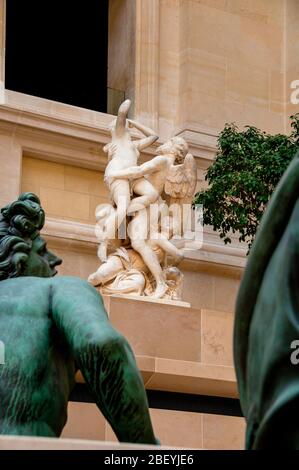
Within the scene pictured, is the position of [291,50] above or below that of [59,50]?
above

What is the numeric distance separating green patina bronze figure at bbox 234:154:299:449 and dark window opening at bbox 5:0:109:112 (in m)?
18.2

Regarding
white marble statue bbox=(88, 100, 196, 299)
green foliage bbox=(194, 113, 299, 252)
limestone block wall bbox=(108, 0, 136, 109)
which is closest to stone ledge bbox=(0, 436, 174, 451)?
white marble statue bbox=(88, 100, 196, 299)

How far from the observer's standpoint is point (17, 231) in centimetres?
410

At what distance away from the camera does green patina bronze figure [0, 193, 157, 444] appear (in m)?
3.50

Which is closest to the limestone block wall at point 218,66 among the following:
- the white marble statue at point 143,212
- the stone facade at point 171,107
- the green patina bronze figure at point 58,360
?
the stone facade at point 171,107

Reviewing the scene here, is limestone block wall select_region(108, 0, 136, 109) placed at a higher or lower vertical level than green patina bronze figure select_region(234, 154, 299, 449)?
higher

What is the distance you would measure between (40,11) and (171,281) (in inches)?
329

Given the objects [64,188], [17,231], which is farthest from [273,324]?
[64,188]

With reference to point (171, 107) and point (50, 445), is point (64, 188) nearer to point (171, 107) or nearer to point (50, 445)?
point (171, 107)

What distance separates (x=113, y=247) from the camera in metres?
15.2

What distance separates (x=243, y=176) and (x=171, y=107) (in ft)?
21.0

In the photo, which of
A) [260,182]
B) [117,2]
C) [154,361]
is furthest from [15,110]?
[154,361]

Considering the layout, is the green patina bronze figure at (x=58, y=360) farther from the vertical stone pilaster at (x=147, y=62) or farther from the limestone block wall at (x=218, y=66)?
the limestone block wall at (x=218, y=66)

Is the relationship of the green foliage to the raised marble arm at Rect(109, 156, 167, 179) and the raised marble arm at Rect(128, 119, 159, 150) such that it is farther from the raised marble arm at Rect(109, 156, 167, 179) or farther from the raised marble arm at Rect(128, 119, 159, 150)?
the raised marble arm at Rect(128, 119, 159, 150)
